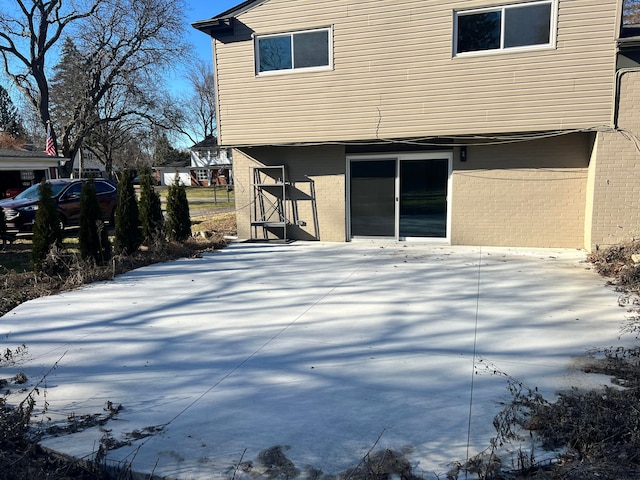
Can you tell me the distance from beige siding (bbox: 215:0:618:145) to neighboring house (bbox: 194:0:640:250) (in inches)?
1.0

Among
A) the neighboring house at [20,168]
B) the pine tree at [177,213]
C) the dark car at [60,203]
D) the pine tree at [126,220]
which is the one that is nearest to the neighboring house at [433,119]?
the pine tree at [177,213]

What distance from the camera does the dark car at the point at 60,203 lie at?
1307 cm

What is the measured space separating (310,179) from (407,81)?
3449 mm

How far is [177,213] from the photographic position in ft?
38.4

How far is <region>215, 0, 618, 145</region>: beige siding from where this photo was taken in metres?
9.46

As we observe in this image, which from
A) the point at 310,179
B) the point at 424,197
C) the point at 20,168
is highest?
the point at 20,168

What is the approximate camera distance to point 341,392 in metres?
4.09

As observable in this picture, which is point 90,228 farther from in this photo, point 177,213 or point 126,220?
point 177,213

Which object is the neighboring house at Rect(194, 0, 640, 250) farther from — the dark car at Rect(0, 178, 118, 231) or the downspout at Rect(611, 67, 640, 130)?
the dark car at Rect(0, 178, 118, 231)

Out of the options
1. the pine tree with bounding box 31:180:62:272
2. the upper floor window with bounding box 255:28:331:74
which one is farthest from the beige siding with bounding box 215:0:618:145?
the pine tree with bounding box 31:180:62:272

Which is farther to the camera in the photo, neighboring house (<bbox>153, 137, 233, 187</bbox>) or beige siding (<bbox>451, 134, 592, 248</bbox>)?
neighboring house (<bbox>153, 137, 233, 187</bbox>)

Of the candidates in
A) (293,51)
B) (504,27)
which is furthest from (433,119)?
(293,51)

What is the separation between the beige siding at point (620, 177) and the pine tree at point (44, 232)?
10.1m

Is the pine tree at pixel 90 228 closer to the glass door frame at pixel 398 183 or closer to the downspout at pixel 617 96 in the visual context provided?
the glass door frame at pixel 398 183
